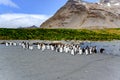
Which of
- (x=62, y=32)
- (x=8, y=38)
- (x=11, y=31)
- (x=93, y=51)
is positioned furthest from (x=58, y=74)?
(x=62, y=32)

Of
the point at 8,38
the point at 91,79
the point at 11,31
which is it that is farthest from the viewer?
the point at 11,31

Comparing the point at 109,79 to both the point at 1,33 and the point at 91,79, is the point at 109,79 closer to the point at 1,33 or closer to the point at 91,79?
the point at 91,79

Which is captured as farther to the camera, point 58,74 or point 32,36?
→ point 32,36

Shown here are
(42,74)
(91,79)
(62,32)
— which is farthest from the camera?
(62,32)

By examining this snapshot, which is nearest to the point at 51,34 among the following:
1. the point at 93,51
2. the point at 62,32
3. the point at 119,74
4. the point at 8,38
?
the point at 62,32

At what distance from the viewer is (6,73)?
25625 millimetres

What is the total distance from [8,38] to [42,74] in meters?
91.5

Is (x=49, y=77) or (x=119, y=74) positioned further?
(x=119, y=74)

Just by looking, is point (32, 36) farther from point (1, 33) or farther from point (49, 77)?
point (49, 77)

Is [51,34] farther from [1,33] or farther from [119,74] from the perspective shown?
[119,74]

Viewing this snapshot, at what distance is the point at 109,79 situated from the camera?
2338 centimetres

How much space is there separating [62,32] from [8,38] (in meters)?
30.9

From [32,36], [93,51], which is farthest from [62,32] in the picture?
[93,51]

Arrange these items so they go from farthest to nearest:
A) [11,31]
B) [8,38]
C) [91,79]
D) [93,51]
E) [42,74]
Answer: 1. [11,31]
2. [8,38]
3. [93,51]
4. [42,74]
5. [91,79]
